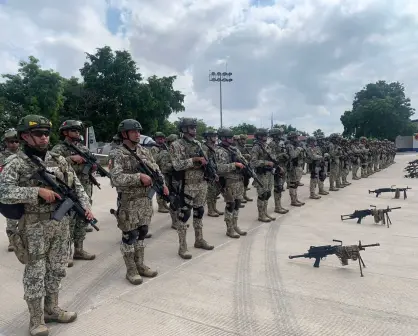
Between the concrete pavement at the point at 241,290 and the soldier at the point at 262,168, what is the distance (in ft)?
3.77

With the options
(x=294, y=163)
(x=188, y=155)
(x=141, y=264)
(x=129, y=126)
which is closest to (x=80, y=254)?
(x=141, y=264)

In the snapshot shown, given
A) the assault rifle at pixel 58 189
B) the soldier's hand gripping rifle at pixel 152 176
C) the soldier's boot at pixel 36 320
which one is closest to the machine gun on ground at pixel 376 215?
the soldier's hand gripping rifle at pixel 152 176

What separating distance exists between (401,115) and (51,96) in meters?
43.4

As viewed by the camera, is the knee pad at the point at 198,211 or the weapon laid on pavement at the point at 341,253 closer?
the weapon laid on pavement at the point at 341,253

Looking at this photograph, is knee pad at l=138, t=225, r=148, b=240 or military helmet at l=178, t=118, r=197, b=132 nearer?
knee pad at l=138, t=225, r=148, b=240

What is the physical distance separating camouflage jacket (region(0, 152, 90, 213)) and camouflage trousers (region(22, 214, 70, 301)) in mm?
146

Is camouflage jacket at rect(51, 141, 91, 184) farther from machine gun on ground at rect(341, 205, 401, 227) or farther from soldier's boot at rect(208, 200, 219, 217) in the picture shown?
machine gun on ground at rect(341, 205, 401, 227)

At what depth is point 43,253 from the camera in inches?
130

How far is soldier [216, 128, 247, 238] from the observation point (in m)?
6.60

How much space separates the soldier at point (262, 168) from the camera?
7.96 meters

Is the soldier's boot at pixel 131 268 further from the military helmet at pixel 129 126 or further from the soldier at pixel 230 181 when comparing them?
the soldier at pixel 230 181

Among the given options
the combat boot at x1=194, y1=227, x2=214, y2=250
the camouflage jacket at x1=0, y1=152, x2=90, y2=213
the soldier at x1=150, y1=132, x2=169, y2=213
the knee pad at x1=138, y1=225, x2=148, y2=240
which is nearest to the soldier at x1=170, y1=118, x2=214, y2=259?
the combat boot at x1=194, y1=227, x2=214, y2=250

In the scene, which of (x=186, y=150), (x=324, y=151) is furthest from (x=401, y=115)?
(x=186, y=150)

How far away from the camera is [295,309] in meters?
3.79
